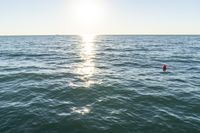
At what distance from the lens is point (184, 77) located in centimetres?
1805

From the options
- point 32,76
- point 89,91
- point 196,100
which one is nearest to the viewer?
point 196,100

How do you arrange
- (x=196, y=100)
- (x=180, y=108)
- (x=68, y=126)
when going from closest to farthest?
(x=68, y=126), (x=180, y=108), (x=196, y=100)

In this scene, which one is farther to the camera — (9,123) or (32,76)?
(32,76)

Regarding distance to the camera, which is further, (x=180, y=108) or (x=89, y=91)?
(x=89, y=91)

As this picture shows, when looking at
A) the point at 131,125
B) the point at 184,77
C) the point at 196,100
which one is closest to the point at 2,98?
the point at 131,125

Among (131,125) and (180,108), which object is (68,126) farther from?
(180,108)

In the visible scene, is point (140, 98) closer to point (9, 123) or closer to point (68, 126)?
point (68, 126)

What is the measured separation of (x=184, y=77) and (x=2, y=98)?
16.1 m

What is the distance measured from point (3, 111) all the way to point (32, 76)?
8.28 metres

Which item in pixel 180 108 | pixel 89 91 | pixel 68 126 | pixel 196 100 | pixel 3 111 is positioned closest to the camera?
pixel 68 126

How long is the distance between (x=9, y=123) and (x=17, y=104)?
2.61 metres

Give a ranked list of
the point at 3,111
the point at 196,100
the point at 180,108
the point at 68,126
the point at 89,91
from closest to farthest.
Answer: the point at 68,126
the point at 3,111
the point at 180,108
the point at 196,100
the point at 89,91

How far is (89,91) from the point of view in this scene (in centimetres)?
1334

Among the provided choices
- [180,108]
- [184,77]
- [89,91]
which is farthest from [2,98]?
[184,77]
